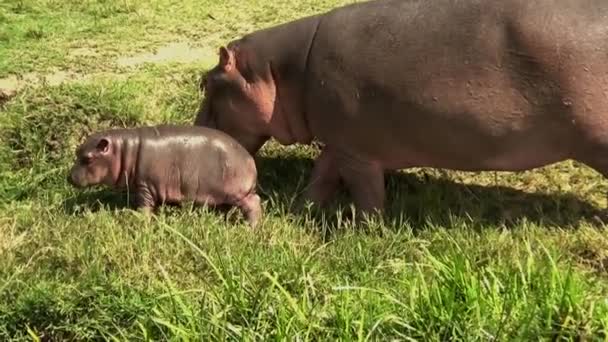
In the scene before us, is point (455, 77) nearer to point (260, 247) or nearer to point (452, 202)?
point (452, 202)

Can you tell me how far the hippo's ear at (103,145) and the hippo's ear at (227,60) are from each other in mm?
708

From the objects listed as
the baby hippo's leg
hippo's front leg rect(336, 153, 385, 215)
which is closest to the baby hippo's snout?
the baby hippo's leg

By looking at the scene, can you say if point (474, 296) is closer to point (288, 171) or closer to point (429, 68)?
point (429, 68)

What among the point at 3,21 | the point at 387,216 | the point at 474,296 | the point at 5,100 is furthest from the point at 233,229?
the point at 3,21

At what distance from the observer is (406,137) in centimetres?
412

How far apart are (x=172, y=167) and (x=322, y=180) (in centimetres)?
74

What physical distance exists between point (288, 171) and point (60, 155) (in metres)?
1.21

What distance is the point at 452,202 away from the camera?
4469mm

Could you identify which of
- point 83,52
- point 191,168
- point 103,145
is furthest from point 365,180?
point 83,52

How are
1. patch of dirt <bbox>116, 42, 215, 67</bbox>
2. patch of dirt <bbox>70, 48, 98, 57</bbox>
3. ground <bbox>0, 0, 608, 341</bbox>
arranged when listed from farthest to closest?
patch of dirt <bbox>70, 48, 98, 57</bbox> < patch of dirt <bbox>116, 42, 215, 67</bbox> < ground <bbox>0, 0, 608, 341</bbox>

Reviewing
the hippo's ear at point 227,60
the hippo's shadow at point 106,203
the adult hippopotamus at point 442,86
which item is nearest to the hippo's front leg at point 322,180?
the adult hippopotamus at point 442,86

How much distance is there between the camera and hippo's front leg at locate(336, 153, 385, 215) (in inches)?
168

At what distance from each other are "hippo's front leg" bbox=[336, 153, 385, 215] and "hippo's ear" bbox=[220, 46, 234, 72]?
2.40ft

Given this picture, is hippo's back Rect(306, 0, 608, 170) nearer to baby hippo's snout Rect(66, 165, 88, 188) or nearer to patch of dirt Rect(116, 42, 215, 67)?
baby hippo's snout Rect(66, 165, 88, 188)
